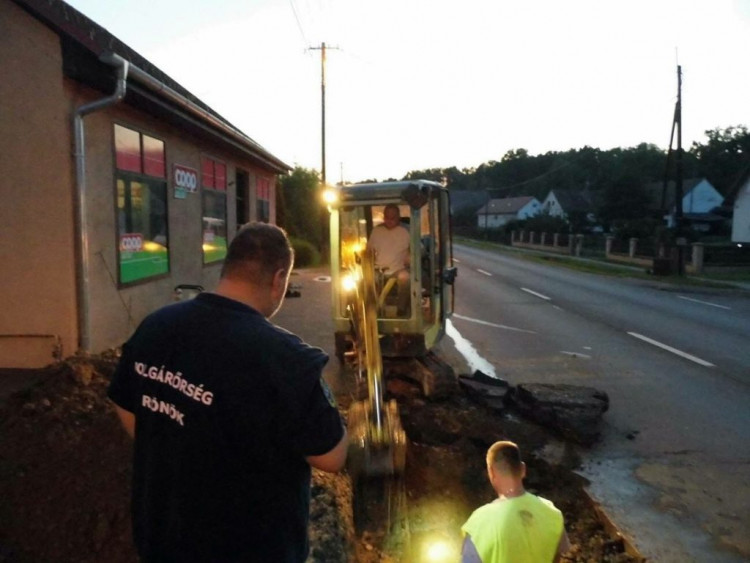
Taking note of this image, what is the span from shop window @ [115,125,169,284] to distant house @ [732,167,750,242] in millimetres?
44730

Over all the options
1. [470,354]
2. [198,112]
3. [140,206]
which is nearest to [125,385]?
[140,206]

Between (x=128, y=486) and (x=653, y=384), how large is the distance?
25.3 ft

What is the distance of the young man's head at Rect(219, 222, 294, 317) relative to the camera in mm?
2316

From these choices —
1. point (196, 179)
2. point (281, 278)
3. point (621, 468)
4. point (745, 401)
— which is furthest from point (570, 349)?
point (281, 278)

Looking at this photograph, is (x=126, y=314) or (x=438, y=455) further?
(x=126, y=314)

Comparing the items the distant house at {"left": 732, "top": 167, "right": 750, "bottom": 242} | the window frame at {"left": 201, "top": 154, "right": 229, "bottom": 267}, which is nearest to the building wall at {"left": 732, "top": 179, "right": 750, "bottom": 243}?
the distant house at {"left": 732, "top": 167, "right": 750, "bottom": 242}

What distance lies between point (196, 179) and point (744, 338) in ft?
36.0

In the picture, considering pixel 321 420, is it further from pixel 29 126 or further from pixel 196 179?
pixel 196 179

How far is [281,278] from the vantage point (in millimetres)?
2395

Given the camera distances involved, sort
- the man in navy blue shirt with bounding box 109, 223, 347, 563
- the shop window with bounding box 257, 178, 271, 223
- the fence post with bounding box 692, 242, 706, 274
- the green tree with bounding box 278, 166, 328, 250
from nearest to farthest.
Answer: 1. the man in navy blue shirt with bounding box 109, 223, 347, 563
2. the shop window with bounding box 257, 178, 271, 223
3. the fence post with bounding box 692, 242, 706, 274
4. the green tree with bounding box 278, 166, 328, 250

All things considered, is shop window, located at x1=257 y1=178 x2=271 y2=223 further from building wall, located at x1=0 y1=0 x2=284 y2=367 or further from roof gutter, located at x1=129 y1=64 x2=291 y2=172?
building wall, located at x1=0 y1=0 x2=284 y2=367

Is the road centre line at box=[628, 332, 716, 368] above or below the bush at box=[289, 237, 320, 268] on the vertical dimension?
below

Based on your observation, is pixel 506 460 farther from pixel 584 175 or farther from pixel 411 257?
pixel 584 175

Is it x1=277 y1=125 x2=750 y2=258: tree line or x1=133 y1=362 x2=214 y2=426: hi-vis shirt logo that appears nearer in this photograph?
x1=133 y1=362 x2=214 y2=426: hi-vis shirt logo
